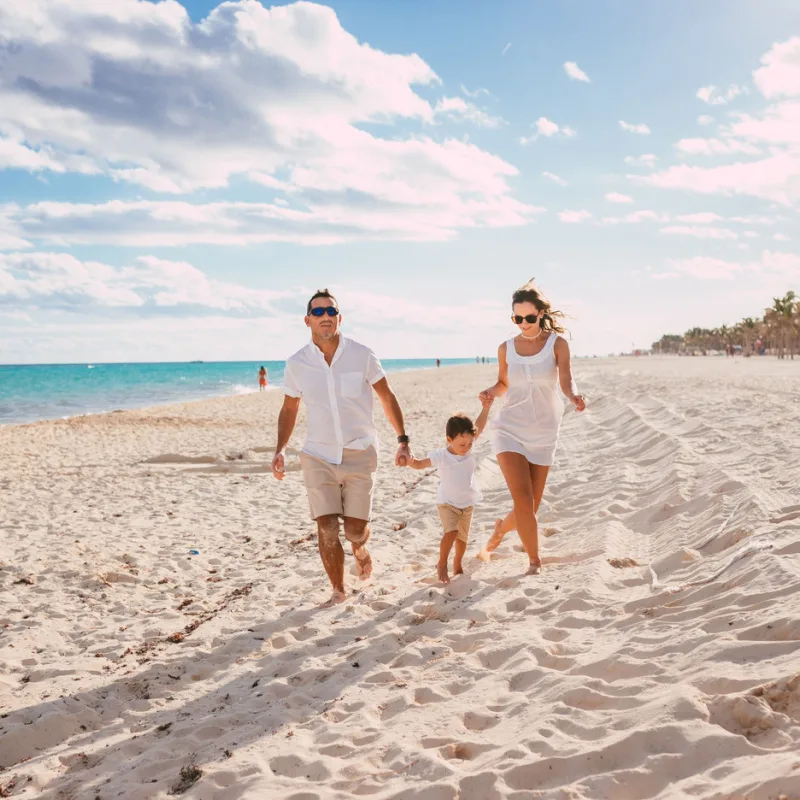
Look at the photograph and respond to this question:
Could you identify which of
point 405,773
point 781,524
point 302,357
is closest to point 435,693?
point 405,773

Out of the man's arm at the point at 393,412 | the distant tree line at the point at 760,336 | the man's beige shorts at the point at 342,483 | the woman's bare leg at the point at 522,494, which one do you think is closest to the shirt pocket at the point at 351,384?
the man's arm at the point at 393,412

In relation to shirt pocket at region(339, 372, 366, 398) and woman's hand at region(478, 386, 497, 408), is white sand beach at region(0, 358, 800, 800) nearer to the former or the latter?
woman's hand at region(478, 386, 497, 408)

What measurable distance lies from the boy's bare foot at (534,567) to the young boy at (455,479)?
58 cm

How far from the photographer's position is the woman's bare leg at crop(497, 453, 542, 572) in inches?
214

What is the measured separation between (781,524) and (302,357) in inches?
147

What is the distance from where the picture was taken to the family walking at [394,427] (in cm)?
514

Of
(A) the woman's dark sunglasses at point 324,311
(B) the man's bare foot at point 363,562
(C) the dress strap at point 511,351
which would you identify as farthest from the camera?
(B) the man's bare foot at point 363,562

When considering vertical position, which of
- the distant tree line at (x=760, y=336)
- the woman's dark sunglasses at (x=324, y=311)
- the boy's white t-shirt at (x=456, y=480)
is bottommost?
the boy's white t-shirt at (x=456, y=480)

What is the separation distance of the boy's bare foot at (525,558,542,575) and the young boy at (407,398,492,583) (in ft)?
1.89

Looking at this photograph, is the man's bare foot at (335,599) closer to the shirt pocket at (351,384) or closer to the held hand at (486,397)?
the shirt pocket at (351,384)

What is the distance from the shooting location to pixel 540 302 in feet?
17.8

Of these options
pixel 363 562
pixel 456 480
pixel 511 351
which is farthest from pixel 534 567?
pixel 511 351

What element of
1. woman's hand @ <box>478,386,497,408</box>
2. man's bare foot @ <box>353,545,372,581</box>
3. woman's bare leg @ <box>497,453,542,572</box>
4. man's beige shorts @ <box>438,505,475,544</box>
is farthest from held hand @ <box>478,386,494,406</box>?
man's bare foot @ <box>353,545,372,581</box>

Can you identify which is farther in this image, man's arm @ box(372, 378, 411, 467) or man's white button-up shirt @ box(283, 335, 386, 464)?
man's arm @ box(372, 378, 411, 467)
